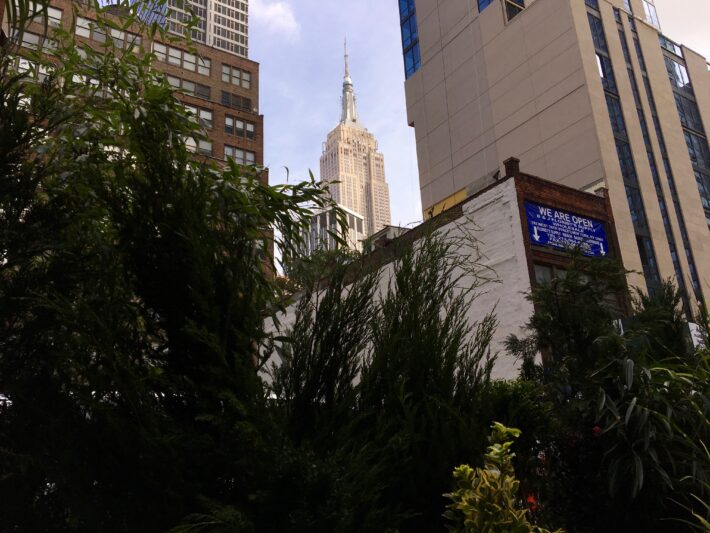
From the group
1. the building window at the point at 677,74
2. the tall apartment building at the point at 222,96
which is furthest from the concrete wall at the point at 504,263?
the building window at the point at 677,74

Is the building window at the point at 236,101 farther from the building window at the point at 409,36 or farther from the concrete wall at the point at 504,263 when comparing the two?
the concrete wall at the point at 504,263

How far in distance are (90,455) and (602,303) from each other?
630 centimetres

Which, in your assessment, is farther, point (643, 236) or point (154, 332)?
point (643, 236)

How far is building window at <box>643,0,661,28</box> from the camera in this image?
47.3 metres

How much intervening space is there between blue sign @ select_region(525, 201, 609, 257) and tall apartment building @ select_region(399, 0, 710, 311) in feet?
18.6

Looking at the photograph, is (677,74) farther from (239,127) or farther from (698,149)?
(239,127)

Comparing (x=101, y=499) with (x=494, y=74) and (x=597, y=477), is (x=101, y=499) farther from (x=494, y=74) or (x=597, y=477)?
(x=494, y=74)

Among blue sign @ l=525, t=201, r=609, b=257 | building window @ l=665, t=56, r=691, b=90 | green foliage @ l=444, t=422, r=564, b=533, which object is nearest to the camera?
green foliage @ l=444, t=422, r=564, b=533

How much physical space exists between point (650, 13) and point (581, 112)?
19.2 meters

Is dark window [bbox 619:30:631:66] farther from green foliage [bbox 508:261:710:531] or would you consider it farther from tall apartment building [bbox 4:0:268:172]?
green foliage [bbox 508:261:710:531]

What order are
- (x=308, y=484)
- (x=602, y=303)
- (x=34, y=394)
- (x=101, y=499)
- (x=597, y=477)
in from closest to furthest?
(x=308, y=484) < (x=101, y=499) < (x=34, y=394) < (x=597, y=477) < (x=602, y=303)

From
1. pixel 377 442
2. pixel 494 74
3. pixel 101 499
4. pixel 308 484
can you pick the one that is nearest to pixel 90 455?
pixel 101 499

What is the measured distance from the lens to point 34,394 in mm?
4270

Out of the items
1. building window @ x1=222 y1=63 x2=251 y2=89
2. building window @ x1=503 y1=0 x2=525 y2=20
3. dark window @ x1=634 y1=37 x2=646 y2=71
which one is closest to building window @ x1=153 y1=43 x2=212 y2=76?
building window @ x1=222 y1=63 x2=251 y2=89
